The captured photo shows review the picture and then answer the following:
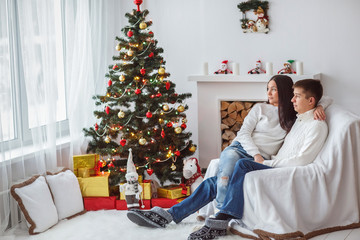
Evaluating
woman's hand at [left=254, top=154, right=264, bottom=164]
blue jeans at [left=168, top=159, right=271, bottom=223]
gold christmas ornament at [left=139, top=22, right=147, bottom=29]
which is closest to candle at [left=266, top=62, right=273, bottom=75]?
gold christmas ornament at [left=139, top=22, right=147, bottom=29]

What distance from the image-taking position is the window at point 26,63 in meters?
3.64

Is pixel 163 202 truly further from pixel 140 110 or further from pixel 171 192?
pixel 140 110

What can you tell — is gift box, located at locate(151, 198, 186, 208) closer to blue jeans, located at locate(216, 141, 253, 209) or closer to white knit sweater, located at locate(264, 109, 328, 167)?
blue jeans, located at locate(216, 141, 253, 209)

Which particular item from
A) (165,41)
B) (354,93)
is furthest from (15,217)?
(354,93)

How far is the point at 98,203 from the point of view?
4203 mm

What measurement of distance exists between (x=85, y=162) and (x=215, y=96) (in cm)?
151

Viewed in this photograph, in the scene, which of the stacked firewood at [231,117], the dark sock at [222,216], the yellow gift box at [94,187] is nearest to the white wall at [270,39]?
the stacked firewood at [231,117]

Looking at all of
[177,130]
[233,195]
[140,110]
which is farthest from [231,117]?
[233,195]

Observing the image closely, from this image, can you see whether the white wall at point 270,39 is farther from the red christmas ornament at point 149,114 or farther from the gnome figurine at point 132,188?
the gnome figurine at point 132,188

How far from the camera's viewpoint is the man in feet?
11.2

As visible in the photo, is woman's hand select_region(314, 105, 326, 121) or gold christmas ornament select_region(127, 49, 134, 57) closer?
woman's hand select_region(314, 105, 326, 121)

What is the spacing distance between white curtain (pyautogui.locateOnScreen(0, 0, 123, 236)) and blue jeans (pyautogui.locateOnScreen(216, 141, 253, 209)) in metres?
1.46

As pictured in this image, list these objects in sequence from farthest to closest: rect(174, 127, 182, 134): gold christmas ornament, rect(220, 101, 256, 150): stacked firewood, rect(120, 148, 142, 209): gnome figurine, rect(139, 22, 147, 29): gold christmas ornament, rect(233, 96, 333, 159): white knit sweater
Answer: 1. rect(220, 101, 256, 150): stacked firewood
2. rect(174, 127, 182, 134): gold christmas ornament
3. rect(139, 22, 147, 29): gold christmas ornament
4. rect(120, 148, 142, 209): gnome figurine
5. rect(233, 96, 333, 159): white knit sweater

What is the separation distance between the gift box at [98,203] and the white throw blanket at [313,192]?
115 centimetres
